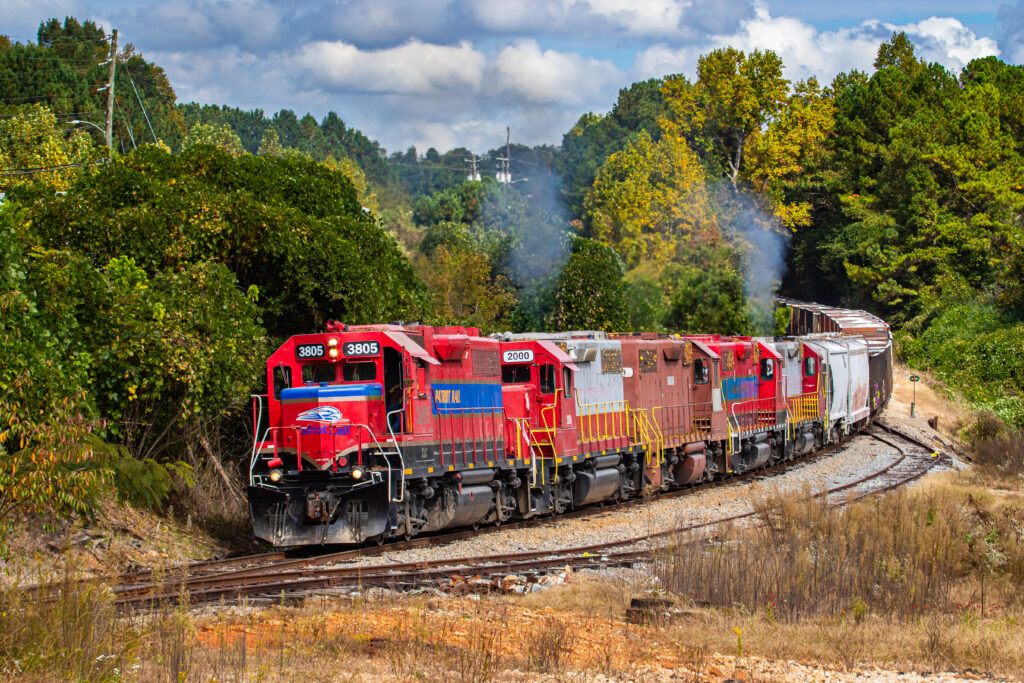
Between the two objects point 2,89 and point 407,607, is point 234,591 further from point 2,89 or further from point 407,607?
point 2,89

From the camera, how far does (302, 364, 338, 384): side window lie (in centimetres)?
1488

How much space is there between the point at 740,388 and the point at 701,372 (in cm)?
Result: 212

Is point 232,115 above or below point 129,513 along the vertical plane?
above

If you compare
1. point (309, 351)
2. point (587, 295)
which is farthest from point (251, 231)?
point (587, 295)

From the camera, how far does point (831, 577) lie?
11.9 m

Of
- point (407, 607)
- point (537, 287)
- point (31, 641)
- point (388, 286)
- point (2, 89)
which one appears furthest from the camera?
point (2, 89)

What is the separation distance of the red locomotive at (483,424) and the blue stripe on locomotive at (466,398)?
0.03 metres

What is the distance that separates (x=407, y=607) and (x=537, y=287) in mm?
34155

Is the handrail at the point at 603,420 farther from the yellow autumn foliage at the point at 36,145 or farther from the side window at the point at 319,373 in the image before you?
the yellow autumn foliage at the point at 36,145

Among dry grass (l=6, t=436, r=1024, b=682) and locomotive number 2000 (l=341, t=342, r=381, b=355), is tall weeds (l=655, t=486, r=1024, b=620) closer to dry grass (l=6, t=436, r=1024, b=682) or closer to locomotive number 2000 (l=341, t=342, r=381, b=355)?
dry grass (l=6, t=436, r=1024, b=682)

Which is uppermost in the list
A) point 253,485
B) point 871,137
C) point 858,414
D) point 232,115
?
point 232,115

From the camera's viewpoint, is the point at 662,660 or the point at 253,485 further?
the point at 253,485

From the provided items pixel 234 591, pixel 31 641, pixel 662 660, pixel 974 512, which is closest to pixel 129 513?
pixel 234 591

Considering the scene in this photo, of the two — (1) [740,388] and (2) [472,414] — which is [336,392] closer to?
(2) [472,414]
